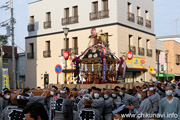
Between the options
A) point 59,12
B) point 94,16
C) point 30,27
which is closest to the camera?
point 94,16

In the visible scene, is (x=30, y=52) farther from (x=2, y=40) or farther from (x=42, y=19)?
(x=2, y=40)

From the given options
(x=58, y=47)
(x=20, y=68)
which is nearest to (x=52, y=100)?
(x=58, y=47)

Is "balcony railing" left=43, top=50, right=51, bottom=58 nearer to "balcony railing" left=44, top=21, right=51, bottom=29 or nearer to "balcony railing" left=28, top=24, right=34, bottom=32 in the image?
"balcony railing" left=44, top=21, right=51, bottom=29

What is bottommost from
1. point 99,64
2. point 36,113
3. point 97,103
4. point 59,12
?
point 97,103

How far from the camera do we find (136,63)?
2864cm

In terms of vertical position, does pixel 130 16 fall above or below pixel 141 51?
above

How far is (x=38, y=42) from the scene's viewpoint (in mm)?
32938

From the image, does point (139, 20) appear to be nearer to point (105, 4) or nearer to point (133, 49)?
point (133, 49)

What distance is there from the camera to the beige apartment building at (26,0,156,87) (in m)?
27.2

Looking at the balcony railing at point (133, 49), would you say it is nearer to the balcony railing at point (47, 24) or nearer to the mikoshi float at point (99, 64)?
the mikoshi float at point (99, 64)

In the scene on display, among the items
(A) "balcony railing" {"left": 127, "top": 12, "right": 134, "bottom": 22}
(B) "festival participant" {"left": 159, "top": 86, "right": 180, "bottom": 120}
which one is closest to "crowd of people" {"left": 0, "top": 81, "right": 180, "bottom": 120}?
(B) "festival participant" {"left": 159, "top": 86, "right": 180, "bottom": 120}

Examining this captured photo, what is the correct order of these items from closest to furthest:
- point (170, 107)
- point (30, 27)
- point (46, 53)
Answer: point (170, 107) < point (46, 53) < point (30, 27)

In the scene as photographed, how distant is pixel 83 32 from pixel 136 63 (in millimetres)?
6495

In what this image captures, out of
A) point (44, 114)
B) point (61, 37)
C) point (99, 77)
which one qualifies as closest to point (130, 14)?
point (61, 37)
